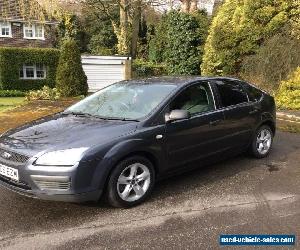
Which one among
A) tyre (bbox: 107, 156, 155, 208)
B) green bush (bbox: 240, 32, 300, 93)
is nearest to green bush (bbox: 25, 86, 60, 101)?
green bush (bbox: 240, 32, 300, 93)

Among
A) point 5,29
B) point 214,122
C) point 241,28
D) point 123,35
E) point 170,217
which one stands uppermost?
point 5,29

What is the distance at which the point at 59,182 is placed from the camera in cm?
435

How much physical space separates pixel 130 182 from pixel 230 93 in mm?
2427

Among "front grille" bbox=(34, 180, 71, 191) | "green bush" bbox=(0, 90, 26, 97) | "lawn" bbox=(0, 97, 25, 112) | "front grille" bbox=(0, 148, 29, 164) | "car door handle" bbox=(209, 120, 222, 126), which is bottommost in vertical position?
"green bush" bbox=(0, 90, 26, 97)

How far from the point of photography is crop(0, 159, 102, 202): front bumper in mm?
4328

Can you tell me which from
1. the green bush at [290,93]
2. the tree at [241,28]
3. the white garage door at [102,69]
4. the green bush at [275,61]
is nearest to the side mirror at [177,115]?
the green bush at [290,93]

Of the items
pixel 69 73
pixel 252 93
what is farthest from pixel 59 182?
pixel 69 73

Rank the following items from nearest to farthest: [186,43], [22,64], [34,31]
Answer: [186,43] → [22,64] → [34,31]

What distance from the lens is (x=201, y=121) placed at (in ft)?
18.5

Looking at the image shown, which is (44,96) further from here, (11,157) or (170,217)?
(170,217)

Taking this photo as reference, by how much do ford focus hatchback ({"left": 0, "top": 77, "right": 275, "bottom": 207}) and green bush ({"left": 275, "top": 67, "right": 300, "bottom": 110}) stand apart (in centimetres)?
654

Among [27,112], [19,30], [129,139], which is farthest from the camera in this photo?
[19,30]

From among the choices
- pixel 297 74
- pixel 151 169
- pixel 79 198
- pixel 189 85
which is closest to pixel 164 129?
pixel 151 169

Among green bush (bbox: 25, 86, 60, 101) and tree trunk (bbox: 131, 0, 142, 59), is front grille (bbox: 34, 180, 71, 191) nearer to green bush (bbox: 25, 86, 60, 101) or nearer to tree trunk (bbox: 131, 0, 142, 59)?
green bush (bbox: 25, 86, 60, 101)
